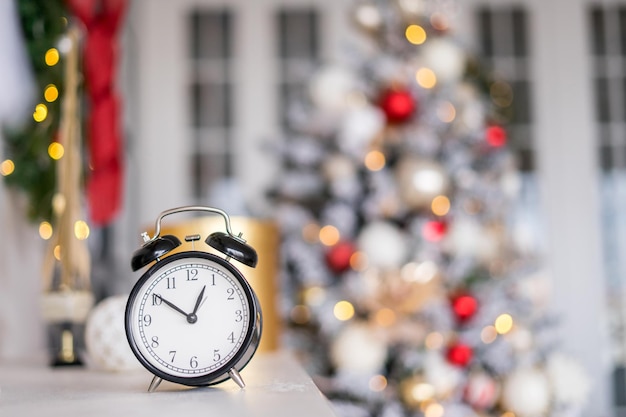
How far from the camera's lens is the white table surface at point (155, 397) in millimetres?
791

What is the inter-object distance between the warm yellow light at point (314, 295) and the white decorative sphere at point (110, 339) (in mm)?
1335

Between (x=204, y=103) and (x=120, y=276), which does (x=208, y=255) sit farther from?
(x=204, y=103)

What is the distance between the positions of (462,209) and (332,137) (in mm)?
518

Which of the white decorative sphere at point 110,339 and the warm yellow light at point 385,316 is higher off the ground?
the white decorative sphere at point 110,339

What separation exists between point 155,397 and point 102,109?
1.30 meters

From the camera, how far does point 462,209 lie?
2.80 meters

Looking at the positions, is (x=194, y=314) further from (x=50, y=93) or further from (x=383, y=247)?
(x=383, y=247)

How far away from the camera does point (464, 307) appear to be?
8.54 feet

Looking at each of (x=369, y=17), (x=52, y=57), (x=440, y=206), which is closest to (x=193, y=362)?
(x=52, y=57)

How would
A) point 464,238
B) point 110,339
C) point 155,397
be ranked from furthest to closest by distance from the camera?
point 464,238 < point 110,339 < point 155,397

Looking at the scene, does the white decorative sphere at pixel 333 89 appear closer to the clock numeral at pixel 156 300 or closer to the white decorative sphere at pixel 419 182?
the white decorative sphere at pixel 419 182

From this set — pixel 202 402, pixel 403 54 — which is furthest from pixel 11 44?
pixel 403 54

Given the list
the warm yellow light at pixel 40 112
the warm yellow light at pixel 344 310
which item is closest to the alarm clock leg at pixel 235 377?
the warm yellow light at pixel 40 112

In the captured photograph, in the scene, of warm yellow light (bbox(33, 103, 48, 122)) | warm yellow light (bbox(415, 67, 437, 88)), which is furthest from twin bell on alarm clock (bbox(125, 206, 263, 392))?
warm yellow light (bbox(415, 67, 437, 88))
